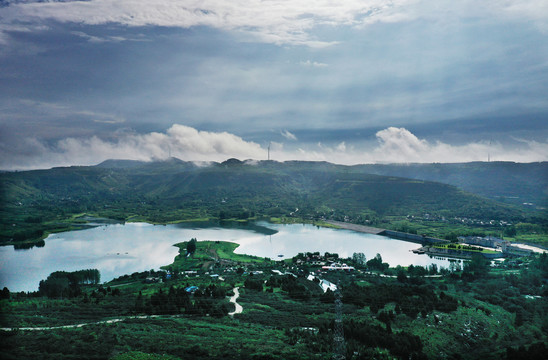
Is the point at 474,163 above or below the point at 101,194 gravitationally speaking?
above

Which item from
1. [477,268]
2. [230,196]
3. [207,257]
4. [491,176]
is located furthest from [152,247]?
[491,176]

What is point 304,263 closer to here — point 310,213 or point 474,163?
point 310,213

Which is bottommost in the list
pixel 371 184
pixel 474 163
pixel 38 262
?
pixel 38 262

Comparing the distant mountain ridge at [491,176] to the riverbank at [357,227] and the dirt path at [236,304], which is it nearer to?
the riverbank at [357,227]

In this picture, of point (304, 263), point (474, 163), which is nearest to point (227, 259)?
point (304, 263)

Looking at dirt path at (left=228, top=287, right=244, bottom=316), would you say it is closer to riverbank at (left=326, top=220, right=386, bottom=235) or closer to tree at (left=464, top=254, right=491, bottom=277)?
tree at (left=464, top=254, right=491, bottom=277)

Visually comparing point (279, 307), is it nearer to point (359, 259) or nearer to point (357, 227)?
point (359, 259)

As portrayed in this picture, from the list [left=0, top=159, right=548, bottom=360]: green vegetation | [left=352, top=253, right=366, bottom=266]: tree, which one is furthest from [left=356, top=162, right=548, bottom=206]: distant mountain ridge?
[left=352, top=253, right=366, bottom=266]: tree
